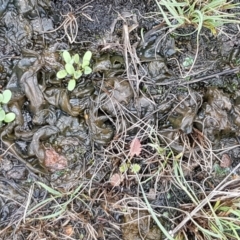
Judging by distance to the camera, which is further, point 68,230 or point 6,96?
point 68,230

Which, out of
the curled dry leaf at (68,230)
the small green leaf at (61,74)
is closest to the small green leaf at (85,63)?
the small green leaf at (61,74)

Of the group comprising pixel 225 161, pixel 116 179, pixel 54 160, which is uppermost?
pixel 54 160

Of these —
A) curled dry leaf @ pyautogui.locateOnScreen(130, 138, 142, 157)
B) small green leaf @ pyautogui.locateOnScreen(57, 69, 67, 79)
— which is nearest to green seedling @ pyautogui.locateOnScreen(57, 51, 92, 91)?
small green leaf @ pyautogui.locateOnScreen(57, 69, 67, 79)

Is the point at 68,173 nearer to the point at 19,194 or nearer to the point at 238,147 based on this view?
the point at 19,194

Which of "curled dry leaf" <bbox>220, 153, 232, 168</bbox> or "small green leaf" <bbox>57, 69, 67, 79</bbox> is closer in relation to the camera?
"small green leaf" <bbox>57, 69, 67, 79</bbox>

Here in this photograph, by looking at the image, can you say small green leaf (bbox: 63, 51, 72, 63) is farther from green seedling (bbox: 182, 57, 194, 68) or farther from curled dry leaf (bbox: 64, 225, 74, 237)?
curled dry leaf (bbox: 64, 225, 74, 237)

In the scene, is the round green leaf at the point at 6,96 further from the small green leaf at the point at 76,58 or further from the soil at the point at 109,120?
the small green leaf at the point at 76,58

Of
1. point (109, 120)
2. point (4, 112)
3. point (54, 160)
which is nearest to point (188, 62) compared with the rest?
point (109, 120)

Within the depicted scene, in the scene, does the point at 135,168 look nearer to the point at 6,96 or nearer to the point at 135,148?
the point at 135,148
